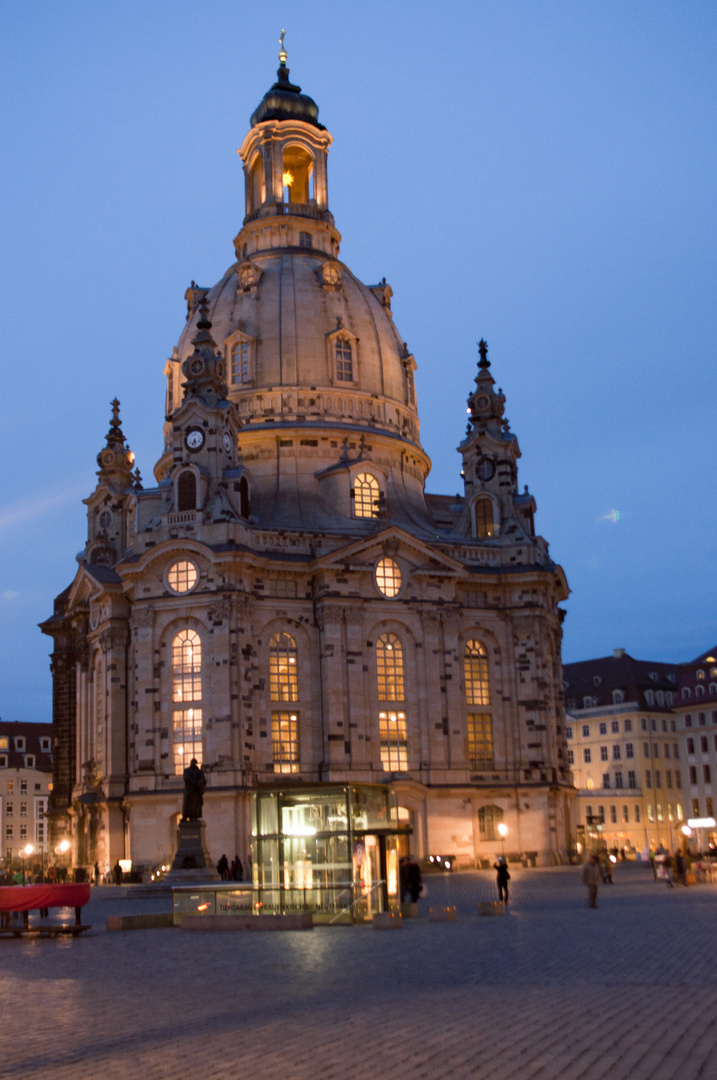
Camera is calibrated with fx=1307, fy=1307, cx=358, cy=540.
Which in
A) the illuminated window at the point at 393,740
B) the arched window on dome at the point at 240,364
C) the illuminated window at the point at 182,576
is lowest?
the illuminated window at the point at 393,740

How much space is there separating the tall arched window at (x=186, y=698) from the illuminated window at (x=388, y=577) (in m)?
10.7

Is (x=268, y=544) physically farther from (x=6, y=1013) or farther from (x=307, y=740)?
(x=6, y=1013)

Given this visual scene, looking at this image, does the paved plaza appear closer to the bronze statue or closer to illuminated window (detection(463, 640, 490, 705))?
the bronze statue

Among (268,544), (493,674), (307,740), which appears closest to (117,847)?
(307,740)

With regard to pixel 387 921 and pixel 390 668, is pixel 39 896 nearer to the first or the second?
pixel 387 921

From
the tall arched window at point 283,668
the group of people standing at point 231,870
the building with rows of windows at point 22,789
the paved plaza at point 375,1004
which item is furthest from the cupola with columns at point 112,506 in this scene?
the paved plaza at point 375,1004

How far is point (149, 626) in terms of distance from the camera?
227ft

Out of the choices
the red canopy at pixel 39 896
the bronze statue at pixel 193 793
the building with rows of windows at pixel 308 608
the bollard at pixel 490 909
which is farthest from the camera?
the building with rows of windows at pixel 308 608

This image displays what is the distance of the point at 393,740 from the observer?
7131 centimetres

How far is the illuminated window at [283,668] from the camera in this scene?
69688mm

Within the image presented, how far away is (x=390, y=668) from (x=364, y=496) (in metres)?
10.9

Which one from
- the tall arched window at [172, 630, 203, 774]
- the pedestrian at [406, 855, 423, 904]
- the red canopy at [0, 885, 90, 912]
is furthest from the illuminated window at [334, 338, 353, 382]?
the red canopy at [0, 885, 90, 912]

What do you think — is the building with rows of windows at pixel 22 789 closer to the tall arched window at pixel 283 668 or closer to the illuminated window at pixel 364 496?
the tall arched window at pixel 283 668

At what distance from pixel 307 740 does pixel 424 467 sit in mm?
23920
